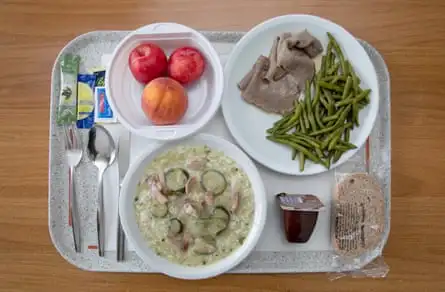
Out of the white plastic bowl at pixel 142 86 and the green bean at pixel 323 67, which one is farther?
the green bean at pixel 323 67

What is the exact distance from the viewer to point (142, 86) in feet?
4.89

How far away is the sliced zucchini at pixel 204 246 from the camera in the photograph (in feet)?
4.61

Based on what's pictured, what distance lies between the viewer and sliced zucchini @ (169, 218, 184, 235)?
4.59 ft

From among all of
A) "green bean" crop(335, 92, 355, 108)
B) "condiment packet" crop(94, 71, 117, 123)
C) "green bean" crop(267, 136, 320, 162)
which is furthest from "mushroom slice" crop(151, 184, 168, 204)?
"green bean" crop(335, 92, 355, 108)

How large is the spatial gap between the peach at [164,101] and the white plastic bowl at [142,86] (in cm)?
3

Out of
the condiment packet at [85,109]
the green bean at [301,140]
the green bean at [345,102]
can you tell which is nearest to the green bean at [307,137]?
the green bean at [301,140]

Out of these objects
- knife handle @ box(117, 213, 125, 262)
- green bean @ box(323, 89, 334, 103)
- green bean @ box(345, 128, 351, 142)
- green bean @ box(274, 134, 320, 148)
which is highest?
green bean @ box(323, 89, 334, 103)

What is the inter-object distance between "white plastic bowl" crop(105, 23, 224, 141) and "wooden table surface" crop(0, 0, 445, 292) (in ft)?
0.46

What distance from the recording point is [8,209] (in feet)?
4.91

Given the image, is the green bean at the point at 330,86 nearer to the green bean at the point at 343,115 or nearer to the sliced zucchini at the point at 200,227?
the green bean at the point at 343,115

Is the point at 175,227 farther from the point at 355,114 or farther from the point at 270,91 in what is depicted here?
the point at 355,114

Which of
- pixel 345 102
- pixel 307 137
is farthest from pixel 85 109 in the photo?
pixel 345 102

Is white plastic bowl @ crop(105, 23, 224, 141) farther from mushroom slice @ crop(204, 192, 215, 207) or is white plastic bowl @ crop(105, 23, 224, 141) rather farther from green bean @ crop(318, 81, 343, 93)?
green bean @ crop(318, 81, 343, 93)

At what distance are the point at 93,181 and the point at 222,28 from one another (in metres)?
0.59
